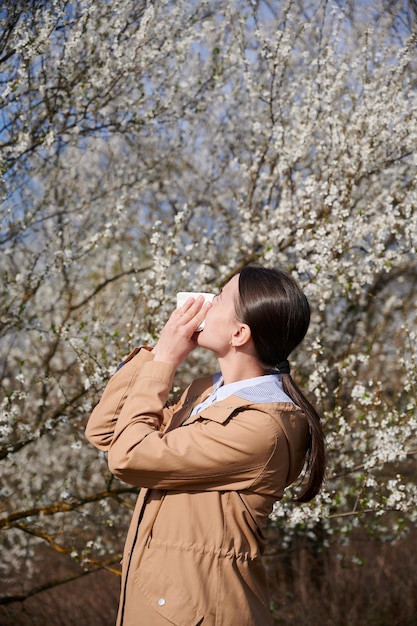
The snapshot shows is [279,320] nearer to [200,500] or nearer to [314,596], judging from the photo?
[200,500]

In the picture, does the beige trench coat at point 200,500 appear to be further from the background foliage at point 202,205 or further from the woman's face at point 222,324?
the background foliage at point 202,205

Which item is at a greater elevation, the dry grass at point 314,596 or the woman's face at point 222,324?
the woman's face at point 222,324

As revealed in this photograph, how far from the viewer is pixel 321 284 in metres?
3.74

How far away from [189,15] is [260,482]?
3.57m

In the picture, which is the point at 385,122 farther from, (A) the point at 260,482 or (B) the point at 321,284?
(A) the point at 260,482

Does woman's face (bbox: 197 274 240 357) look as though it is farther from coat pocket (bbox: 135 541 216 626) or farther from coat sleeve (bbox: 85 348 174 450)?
coat pocket (bbox: 135 541 216 626)

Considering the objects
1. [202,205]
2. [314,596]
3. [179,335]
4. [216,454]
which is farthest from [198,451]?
[202,205]

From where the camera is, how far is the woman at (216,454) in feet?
5.63

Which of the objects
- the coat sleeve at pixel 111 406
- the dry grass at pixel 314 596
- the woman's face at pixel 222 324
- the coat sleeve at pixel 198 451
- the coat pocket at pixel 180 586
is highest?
the woman's face at pixel 222 324

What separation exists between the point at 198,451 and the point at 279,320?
0.40m

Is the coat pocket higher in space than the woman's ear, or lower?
lower

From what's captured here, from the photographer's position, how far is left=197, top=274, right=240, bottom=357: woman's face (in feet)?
6.33

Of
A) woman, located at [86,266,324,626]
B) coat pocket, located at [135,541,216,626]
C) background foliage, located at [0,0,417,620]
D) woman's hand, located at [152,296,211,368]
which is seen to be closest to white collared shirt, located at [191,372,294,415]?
woman, located at [86,266,324,626]

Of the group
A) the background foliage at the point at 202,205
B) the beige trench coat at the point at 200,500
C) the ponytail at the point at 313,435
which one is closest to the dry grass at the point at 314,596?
the background foliage at the point at 202,205
